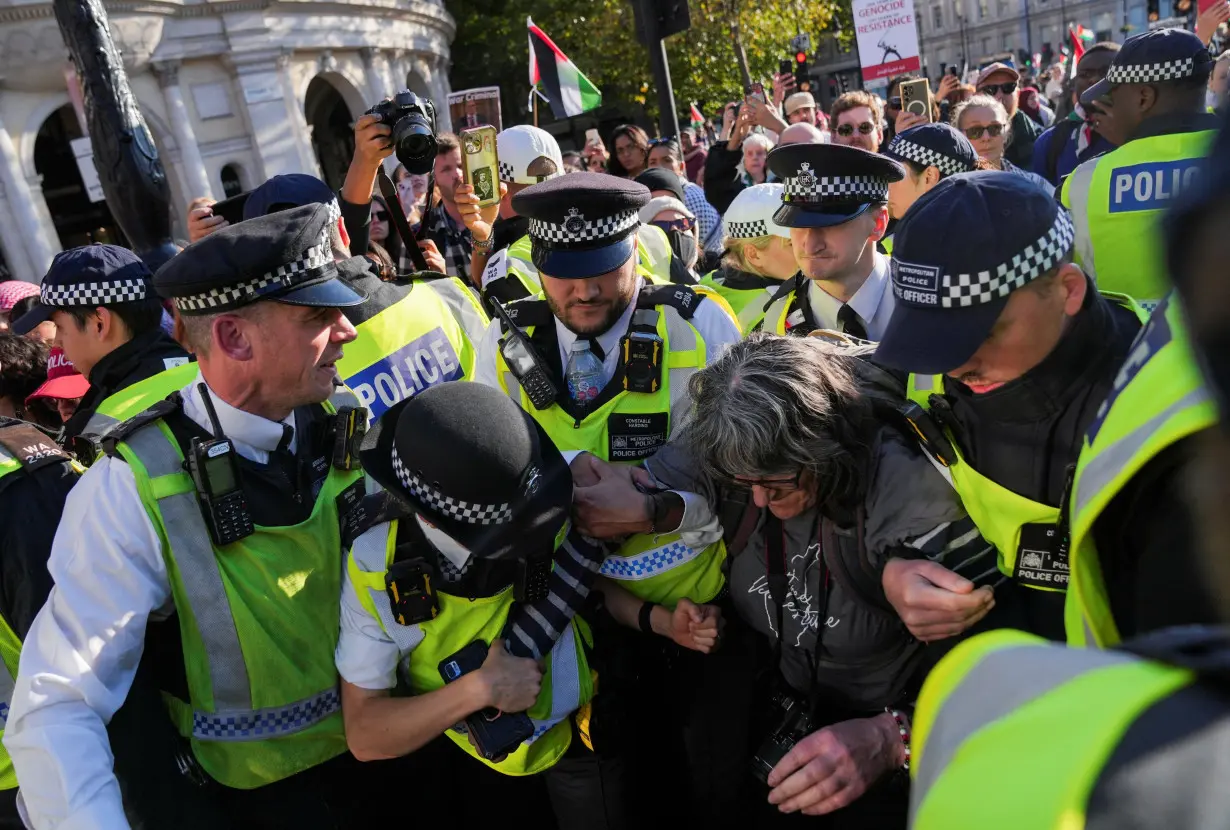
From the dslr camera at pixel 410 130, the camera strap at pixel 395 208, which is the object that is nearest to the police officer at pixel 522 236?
the camera strap at pixel 395 208

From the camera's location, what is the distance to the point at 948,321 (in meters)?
1.65

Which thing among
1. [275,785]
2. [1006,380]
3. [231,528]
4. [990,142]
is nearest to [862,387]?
[1006,380]

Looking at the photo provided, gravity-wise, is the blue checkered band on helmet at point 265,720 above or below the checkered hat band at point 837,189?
below

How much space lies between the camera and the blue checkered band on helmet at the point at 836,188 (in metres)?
2.90

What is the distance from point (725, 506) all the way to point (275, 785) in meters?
1.37

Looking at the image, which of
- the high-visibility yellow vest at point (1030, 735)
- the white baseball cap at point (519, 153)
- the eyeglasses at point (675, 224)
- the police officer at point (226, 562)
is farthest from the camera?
the eyeglasses at point (675, 224)

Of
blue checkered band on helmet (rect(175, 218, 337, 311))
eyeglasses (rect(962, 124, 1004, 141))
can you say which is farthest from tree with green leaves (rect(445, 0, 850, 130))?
blue checkered band on helmet (rect(175, 218, 337, 311))

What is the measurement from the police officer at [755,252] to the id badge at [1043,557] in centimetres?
215

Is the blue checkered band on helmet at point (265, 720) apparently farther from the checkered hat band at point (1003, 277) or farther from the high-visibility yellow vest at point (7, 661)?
the checkered hat band at point (1003, 277)

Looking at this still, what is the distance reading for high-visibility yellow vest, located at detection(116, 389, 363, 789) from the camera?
1.90 metres

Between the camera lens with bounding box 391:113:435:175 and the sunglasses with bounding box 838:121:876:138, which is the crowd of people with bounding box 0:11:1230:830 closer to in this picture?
the camera lens with bounding box 391:113:435:175

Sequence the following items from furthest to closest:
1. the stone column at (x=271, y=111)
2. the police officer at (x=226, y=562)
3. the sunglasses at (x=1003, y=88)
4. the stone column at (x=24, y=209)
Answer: the stone column at (x=271, y=111) < the stone column at (x=24, y=209) < the sunglasses at (x=1003, y=88) < the police officer at (x=226, y=562)

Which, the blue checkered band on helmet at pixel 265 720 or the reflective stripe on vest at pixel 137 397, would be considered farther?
the reflective stripe on vest at pixel 137 397

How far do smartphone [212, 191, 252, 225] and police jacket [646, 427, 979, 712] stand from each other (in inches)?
92.3
